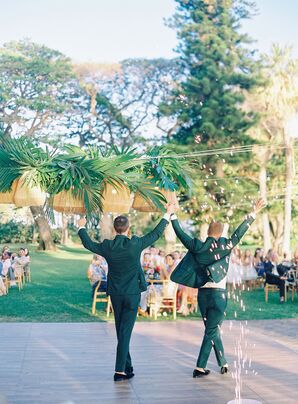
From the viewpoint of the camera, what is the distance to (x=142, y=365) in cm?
659

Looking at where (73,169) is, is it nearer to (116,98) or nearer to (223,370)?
(223,370)

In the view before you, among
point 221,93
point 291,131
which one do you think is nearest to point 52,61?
point 221,93

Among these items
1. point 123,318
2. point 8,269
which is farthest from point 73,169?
point 8,269

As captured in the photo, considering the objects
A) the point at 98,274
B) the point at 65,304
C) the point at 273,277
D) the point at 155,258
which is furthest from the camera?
the point at 273,277

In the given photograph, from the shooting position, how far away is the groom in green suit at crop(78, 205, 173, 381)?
570 cm

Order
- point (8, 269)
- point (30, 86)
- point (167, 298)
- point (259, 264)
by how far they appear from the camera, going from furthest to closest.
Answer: point (30, 86)
point (259, 264)
point (8, 269)
point (167, 298)

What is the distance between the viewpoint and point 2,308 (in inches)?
452

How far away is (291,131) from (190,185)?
771 inches

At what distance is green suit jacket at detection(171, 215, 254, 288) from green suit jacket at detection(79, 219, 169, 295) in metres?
0.39

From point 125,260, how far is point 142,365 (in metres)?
1.54

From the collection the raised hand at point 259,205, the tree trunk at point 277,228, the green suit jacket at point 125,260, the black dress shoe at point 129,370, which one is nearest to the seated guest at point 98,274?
the black dress shoe at point 129,370

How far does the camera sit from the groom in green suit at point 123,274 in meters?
5.70

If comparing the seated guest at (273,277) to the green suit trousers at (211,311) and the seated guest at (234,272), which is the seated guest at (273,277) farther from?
the green suit trousers at (211,311)

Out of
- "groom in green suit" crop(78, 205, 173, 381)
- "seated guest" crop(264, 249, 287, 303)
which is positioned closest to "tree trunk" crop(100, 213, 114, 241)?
"groom in green suit" crop(78, 205, 173, 381)
